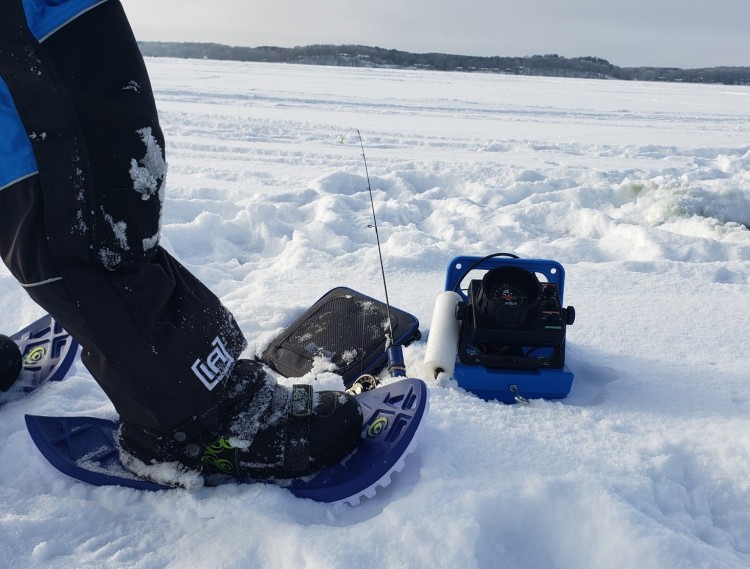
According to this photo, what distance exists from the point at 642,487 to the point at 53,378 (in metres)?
1.83

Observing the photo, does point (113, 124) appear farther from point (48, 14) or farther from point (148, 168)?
point (48, 14)

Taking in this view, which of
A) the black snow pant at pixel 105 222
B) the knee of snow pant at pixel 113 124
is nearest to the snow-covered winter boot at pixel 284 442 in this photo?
the black snow pant at pixel 105 222

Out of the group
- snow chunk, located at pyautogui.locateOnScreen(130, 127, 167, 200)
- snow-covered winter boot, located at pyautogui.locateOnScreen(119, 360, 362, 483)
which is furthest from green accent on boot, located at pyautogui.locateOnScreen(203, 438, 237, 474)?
snow chunk, located at pyautogui.locateOnScreen(130, 127, 167, 200)

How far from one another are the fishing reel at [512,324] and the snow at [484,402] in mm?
158

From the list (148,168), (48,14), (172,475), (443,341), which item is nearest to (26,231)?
(148,168)

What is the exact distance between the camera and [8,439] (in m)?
1.55

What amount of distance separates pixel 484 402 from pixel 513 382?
125mm

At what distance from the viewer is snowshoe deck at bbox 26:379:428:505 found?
1325 millimetres

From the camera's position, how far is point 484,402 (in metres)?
1.69

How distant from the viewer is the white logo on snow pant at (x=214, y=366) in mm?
1292

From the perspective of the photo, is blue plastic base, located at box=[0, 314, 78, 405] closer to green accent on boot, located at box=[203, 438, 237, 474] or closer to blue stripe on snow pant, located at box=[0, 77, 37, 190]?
green accent on boot, located at box=[203, 438, 237, 474]

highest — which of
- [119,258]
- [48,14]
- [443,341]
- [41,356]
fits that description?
[48,14]

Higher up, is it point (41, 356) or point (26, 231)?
point (26, 231)

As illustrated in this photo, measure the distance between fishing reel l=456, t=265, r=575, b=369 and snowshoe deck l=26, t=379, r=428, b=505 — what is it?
1.12 ft
